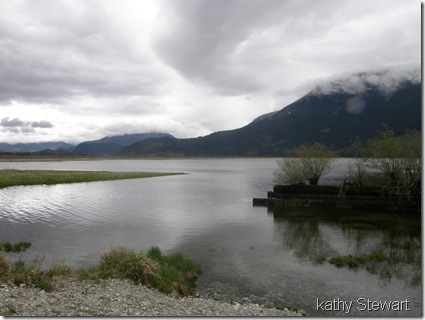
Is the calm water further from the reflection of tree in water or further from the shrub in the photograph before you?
the shrub

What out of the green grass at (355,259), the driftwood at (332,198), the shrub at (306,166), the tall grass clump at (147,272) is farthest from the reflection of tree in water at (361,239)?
the shrub at (306,166)

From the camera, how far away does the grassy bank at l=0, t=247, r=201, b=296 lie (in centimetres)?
1391

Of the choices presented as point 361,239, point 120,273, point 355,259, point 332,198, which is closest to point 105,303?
point 120,273

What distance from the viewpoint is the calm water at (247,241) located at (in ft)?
53.0

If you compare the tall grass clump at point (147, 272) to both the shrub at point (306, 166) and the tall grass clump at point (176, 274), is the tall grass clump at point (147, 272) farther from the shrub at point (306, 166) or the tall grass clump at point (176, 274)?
the shrub at point (306, 166)

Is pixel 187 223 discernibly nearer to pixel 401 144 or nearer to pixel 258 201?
pixel 258 201

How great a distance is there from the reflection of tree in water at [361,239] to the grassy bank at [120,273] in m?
9.09

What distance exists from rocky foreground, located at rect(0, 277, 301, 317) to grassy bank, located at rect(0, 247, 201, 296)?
616mm

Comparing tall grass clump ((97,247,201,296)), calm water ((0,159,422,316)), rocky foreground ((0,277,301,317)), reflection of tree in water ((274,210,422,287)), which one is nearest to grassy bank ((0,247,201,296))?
tall grass clump ((97,247,201,296))

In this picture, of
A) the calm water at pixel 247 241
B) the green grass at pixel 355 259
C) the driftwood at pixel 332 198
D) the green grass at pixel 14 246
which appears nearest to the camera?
the calm water at pixel 247 241

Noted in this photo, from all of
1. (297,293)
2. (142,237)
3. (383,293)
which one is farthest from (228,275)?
(142,237)

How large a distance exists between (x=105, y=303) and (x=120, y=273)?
11.8ft

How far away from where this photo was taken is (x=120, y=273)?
15.6 metres

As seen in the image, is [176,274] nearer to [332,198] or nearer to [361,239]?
[361,239]
